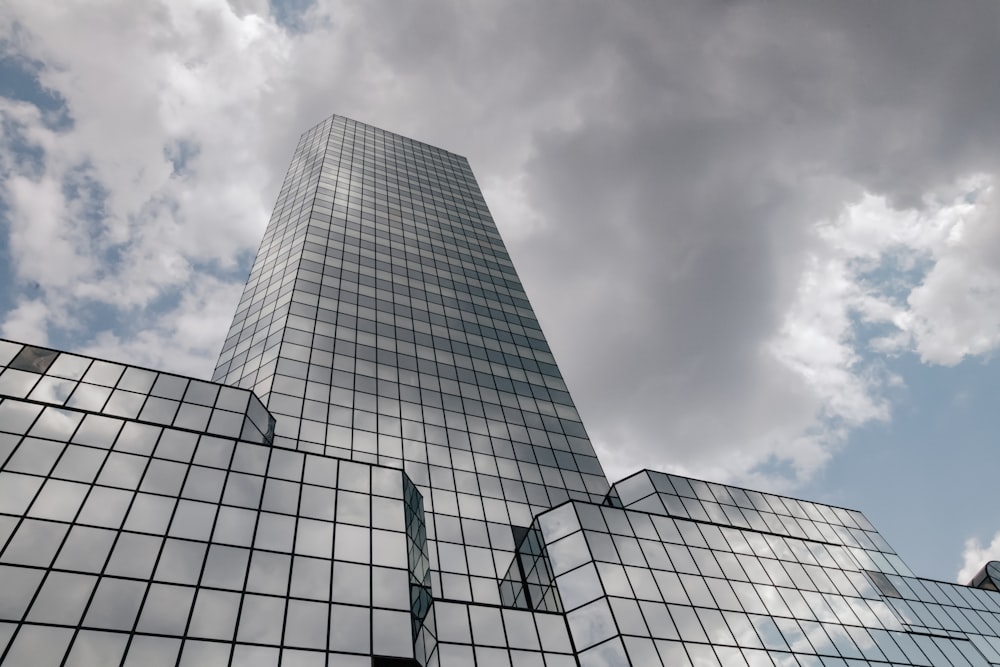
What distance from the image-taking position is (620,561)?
33.9m

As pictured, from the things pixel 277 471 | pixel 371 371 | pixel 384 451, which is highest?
pixel 371 371

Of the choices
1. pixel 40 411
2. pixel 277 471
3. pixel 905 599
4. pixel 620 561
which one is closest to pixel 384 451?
pixel 277 471

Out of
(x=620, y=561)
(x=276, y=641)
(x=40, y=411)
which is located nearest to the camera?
(x=276, y=641)

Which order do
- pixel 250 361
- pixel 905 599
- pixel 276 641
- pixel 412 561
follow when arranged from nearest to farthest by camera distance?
pixel 276 641, pixel 412 561, pixel 905 599, pixel 250 361

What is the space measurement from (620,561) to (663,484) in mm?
12794

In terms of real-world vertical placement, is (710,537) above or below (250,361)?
below

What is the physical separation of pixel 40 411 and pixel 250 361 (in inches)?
896

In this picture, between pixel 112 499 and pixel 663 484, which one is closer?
pixel 112 499

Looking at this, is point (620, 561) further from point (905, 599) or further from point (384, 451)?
point (905, 599)

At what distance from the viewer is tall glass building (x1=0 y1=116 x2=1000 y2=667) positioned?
2222 cm

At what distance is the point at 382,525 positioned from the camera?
29.1 metres

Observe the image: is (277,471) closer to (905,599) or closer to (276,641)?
(276,641)

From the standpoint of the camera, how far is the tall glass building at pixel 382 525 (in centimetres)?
2222

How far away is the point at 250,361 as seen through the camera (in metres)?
49.5
